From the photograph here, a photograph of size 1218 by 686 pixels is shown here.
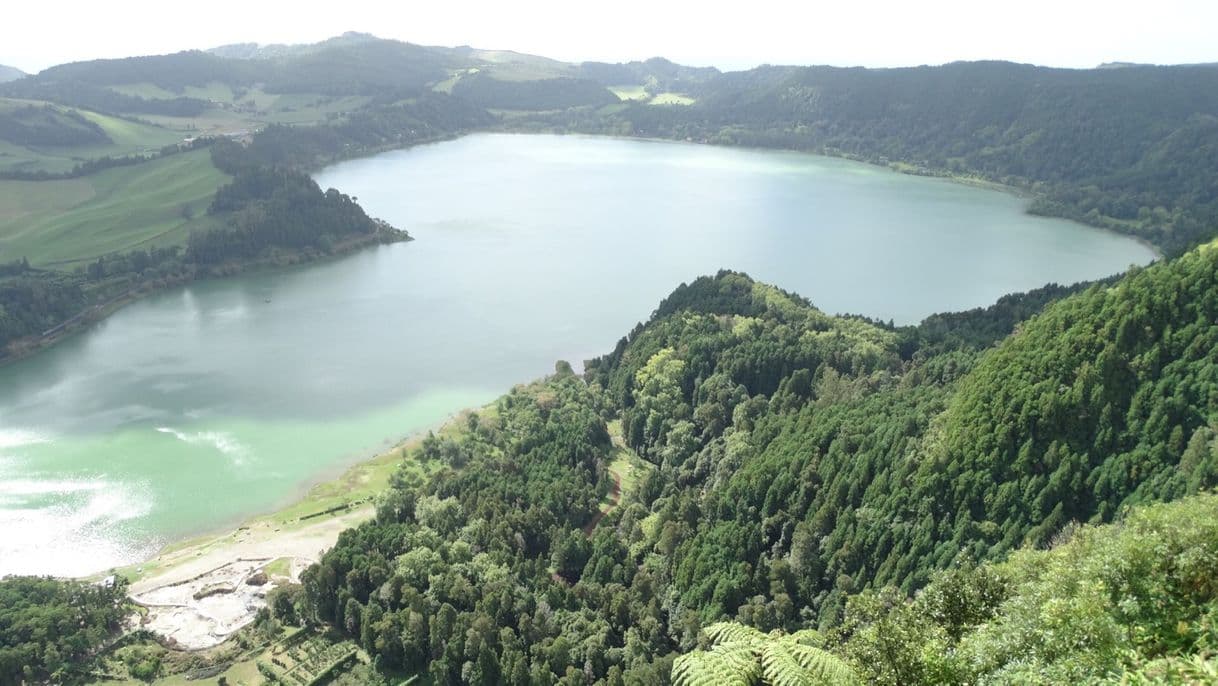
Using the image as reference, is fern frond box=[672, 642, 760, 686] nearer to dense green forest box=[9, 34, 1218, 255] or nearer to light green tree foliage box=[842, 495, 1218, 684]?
light green tree foliage box=[842, 495, 1218, 684]

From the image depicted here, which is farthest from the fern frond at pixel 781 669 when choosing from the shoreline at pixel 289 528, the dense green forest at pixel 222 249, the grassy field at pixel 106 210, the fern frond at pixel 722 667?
the grassy field at pixel 106 210

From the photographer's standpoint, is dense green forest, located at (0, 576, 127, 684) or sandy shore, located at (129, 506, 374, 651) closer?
dense green forest, located at (0, 576, 127, 684)

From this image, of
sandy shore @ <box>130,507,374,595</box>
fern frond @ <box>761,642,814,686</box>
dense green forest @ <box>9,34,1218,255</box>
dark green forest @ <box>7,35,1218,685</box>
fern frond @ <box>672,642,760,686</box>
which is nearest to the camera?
fern frond @ <box>761,642,814,686</box>

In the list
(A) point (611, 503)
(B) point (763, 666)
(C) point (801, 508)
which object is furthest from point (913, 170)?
(B) point (763, 666)

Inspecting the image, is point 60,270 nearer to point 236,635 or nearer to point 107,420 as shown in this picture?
point 107,420

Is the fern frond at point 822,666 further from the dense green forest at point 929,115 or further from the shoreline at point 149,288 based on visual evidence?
the dense green forest at point 929,115

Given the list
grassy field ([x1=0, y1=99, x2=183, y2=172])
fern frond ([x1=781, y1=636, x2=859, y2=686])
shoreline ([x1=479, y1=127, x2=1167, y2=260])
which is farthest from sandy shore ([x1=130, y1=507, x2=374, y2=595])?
grassy field ([x1=0, y1=99, x2=183, y2=172])

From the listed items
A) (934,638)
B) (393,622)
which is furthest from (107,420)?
(934,638)
